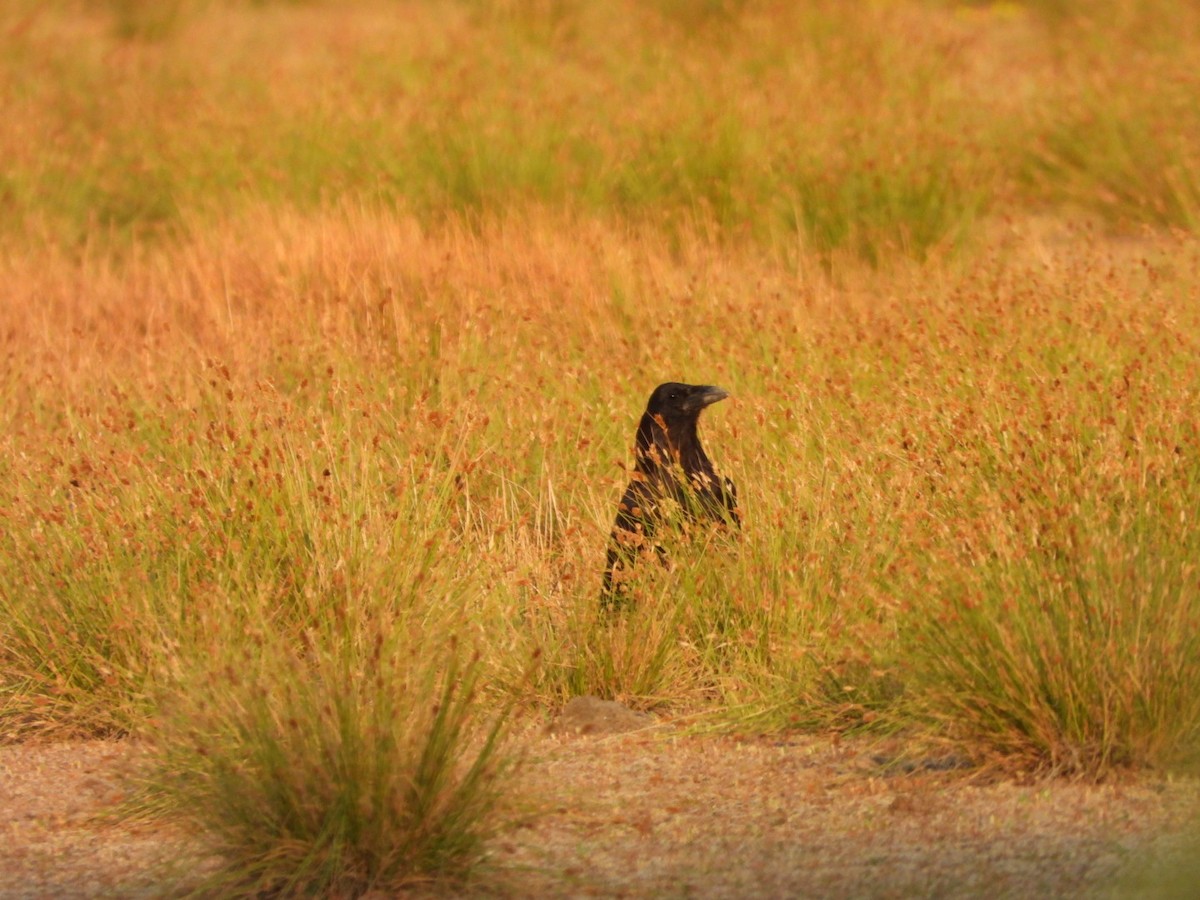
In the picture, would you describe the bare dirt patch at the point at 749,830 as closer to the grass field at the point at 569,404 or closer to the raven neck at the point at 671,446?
the grass field at the point at 569,404

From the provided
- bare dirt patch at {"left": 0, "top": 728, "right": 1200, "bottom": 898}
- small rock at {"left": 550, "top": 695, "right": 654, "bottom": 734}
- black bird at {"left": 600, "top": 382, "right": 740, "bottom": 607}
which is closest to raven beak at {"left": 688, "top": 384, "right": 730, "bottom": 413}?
black bird at {"left": 600, "top": 382, "right": 740, "bottom": 607}

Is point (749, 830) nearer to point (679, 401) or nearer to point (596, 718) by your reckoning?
point (596, 718)

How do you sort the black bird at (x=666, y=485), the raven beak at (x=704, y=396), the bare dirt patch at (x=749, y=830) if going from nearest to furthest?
the bare dirt patch at (x=749, y=830)
the black bird at (x=666, y=485)
the raven beak at (x=704, y=396)

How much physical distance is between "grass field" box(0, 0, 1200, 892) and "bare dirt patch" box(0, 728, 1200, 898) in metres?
0.12

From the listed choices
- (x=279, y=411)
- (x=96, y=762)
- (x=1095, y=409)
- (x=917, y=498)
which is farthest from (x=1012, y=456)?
(x=96, y=762)

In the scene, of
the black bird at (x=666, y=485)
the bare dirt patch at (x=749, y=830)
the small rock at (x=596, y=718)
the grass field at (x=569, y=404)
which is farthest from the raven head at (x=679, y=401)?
the bare dirt patch at (x=749, y=830)

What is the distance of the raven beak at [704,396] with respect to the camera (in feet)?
15.8

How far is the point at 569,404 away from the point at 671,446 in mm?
1018

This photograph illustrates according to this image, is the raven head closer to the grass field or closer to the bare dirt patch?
the grass field

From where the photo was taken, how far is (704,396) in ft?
15.9

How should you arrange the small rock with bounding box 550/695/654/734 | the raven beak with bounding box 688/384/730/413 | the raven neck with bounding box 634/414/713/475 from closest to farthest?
the small rock with bounding box 550/695/654/734 < the raven neck with bounding box 634/414/713/475 < the raven beak with bounding box 688/384/730/413

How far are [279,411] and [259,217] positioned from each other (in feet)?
13.2

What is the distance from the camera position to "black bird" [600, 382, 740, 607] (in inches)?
177

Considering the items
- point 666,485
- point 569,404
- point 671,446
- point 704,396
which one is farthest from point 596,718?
point 569,404
